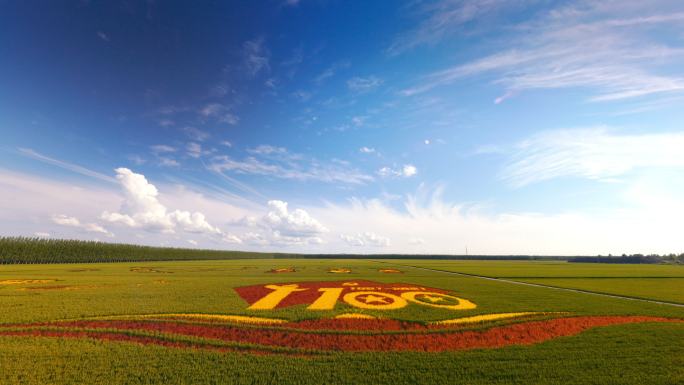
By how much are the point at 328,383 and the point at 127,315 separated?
14057mm


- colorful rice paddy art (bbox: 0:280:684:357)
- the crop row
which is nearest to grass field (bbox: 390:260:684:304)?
colorful rice paddy art (bbox: 0:280:684:357)

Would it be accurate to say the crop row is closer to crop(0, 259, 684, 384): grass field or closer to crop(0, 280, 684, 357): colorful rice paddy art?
crop(0, 259, 684, 384): grass field

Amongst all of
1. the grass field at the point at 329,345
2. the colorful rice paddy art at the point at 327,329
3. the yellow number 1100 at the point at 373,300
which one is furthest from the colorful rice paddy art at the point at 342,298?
the grass field at the point at 329,345

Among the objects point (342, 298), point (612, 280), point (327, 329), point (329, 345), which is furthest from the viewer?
point (612, 280)

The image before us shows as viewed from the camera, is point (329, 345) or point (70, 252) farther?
point (70, 252)

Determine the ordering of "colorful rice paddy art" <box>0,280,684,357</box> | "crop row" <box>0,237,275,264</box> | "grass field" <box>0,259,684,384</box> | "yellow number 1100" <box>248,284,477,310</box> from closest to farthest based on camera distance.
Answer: "grass field" <box>0,259,684,384</box>
"colorful rice paddy art" <box>0,280,684,357</box>
"yellow number 1100" <box>248,284,477,310</box>
"crop row" <box>0,237,275,264</box>

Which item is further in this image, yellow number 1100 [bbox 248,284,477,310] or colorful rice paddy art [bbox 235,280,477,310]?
colorful rice paddy art [bbox 235,280,477,310]

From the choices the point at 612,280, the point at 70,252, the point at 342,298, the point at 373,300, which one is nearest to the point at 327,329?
the point at 373,300

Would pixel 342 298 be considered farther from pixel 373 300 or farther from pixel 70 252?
pixel 70 252

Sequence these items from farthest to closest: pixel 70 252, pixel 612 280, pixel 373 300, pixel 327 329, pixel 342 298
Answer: pixel 70 252, pixel 612 280, pixel 342 298, pixel 373 300, pixel 327 329

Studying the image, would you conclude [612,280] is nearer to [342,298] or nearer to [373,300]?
[373,300]

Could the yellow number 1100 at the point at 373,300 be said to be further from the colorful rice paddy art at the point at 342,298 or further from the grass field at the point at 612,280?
the grass field at the point at 612,280

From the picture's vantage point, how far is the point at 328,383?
9.60 meters

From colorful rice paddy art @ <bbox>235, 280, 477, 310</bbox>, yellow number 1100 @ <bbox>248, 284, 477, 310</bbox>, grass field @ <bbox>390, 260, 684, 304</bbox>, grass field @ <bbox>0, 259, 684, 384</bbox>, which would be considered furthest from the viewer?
grass field @ <bbox>390, 260, 684, 304</bbox>
